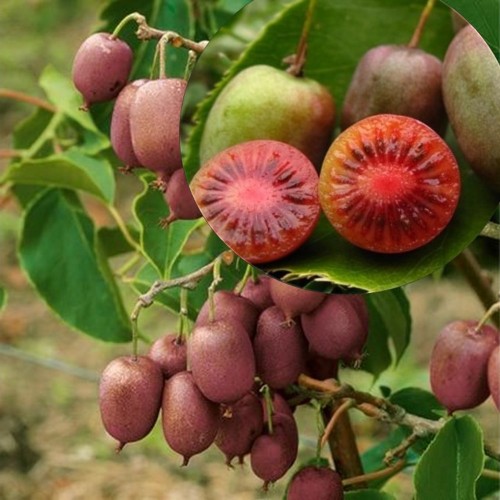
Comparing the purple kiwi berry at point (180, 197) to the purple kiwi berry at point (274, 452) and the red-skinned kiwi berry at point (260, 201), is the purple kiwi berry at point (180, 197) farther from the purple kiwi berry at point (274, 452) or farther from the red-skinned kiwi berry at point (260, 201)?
the purple kiwi berry at point (274, 452)

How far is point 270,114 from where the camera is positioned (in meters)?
0.51

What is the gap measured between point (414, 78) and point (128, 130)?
0.15 metres

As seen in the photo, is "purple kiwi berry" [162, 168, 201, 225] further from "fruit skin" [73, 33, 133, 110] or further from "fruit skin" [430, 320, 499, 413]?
"fruit skin" [430, 320, 499, 413]

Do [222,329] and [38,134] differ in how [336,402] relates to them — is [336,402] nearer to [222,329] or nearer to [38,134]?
[222,329]

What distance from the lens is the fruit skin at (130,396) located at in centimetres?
48

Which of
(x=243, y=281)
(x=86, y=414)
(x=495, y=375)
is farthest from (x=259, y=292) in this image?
(x=86, y=414)

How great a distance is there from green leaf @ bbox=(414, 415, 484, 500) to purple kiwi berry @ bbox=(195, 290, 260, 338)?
0.32 ft

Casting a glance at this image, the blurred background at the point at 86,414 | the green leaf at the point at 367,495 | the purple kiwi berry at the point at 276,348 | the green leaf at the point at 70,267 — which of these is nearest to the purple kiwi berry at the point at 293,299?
the purple kiwi berry at the point at 276,348

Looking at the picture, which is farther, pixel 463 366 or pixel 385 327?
pixel 385 327

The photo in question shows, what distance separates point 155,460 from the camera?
4.92 ft

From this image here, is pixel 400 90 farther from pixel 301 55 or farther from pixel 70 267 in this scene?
pixel 70 267

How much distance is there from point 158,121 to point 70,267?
37 cm

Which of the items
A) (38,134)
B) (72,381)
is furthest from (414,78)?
(72,381)

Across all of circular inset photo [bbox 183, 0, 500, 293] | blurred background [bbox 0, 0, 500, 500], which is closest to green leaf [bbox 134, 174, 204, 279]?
circular inset photo [bbox 183, 0, 500, 293]
